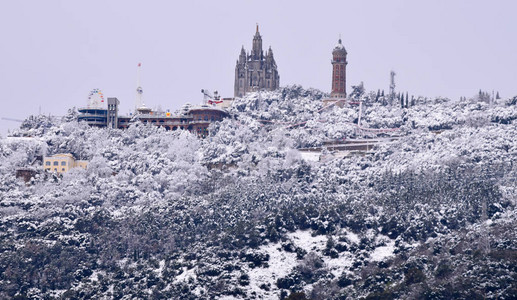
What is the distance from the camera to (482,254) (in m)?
200

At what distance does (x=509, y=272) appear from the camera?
191625 millimetres

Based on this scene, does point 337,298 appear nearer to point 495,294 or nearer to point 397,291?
point 397,291

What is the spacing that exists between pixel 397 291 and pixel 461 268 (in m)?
9.74

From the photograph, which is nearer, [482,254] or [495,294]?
[495,294]

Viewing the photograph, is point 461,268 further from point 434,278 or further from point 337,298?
point 337,298

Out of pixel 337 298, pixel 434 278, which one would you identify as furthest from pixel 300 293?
pixel 434 278

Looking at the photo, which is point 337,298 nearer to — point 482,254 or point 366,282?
point 366,282

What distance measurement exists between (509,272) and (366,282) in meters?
18.8

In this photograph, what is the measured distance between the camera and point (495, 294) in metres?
187

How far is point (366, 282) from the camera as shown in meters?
199

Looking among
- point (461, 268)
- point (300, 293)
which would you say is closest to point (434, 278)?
point (461, 268)

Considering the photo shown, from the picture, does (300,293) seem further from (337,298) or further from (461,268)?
(461,268)

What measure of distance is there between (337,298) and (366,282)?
4.83m

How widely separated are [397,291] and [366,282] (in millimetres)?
7257
